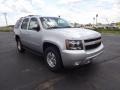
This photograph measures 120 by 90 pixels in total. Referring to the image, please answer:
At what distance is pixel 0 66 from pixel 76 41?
3.38m

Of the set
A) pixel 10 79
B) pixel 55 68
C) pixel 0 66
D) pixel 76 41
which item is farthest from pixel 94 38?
pixel 0 66

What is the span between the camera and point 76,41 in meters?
4.51

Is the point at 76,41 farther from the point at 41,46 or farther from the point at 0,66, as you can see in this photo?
the point at 0,66

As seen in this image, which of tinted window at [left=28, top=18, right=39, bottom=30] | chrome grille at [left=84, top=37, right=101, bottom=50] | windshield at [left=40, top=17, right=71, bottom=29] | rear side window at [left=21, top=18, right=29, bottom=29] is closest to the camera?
chrome grille at [left=84, top=37, right=101, bottom=50]

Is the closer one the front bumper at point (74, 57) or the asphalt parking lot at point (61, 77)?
the asphalt parking lot at point (61, 77)

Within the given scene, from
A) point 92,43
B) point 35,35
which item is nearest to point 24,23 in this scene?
point 35,35

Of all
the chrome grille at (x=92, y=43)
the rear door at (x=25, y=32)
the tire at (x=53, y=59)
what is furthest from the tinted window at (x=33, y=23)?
the chrome grille at (x=92, y=43)

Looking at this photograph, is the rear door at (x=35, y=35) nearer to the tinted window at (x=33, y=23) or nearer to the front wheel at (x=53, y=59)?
the tinted window at (x=33, y=23)

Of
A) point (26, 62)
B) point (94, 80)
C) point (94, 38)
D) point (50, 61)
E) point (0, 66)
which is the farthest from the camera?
point (26, 62)

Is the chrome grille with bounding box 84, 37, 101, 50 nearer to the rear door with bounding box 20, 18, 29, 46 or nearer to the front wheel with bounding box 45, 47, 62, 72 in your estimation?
the front wheel with bounding box 45, 47, 62, 72

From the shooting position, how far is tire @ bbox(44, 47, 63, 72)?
193 inches

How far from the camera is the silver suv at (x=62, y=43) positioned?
4.51 meters

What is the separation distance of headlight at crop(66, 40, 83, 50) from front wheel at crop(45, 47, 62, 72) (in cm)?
53

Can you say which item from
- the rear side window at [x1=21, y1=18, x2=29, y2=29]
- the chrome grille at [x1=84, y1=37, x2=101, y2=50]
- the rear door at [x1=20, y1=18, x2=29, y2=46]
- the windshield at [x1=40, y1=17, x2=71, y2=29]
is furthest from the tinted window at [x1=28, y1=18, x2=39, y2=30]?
the chrome grille at [x1=84, y1=37, x2=101, y2=50]
